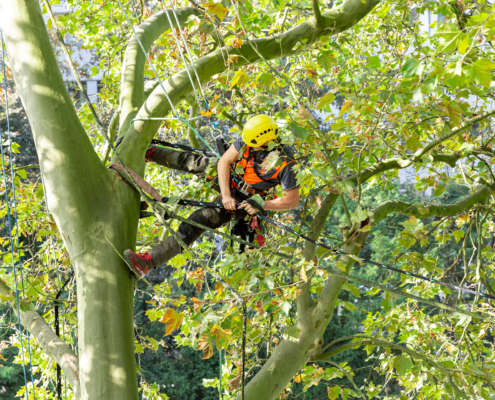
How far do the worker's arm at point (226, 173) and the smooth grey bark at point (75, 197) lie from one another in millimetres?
937

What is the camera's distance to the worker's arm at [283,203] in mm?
2799

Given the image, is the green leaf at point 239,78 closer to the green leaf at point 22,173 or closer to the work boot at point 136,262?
the work boot at point 136,262

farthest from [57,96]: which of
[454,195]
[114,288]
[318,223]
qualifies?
[454,195]

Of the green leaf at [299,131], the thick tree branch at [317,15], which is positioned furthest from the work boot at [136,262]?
the thick tree branch at [317,15]

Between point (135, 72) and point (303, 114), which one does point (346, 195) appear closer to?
point (303, 114)

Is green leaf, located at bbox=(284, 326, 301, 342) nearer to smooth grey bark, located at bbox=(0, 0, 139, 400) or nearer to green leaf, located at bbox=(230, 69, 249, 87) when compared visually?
smooth grey bark, located at bbox=(0, 0, 139, 400)

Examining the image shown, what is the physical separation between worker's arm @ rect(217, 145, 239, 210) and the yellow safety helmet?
238 millimetres

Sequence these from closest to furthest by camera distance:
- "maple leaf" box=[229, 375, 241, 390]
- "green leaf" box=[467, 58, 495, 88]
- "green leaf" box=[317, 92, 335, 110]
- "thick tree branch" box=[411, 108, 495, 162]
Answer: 1. "green leaf" box=[467, 58, 495, 88]
2. "green leaf" box=[317, 92, 335, 110]
3. "maple leaf" box=[229, 375, 241, 390]
4. "thick tree branch" box=[411, 108, 495, 162]

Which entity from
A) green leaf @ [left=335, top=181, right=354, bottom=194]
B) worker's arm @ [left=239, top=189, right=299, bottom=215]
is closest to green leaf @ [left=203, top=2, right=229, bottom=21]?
worker's arm @ [left=239, top=189, right=299, bottom=215]

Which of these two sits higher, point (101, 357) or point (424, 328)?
point (101, 357)

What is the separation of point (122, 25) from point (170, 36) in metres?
1.78

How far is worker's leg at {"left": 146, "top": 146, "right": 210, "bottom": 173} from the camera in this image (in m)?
3.34

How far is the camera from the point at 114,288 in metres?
2.06

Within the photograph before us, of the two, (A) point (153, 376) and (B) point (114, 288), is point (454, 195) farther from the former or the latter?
(B) point (114, 288)
